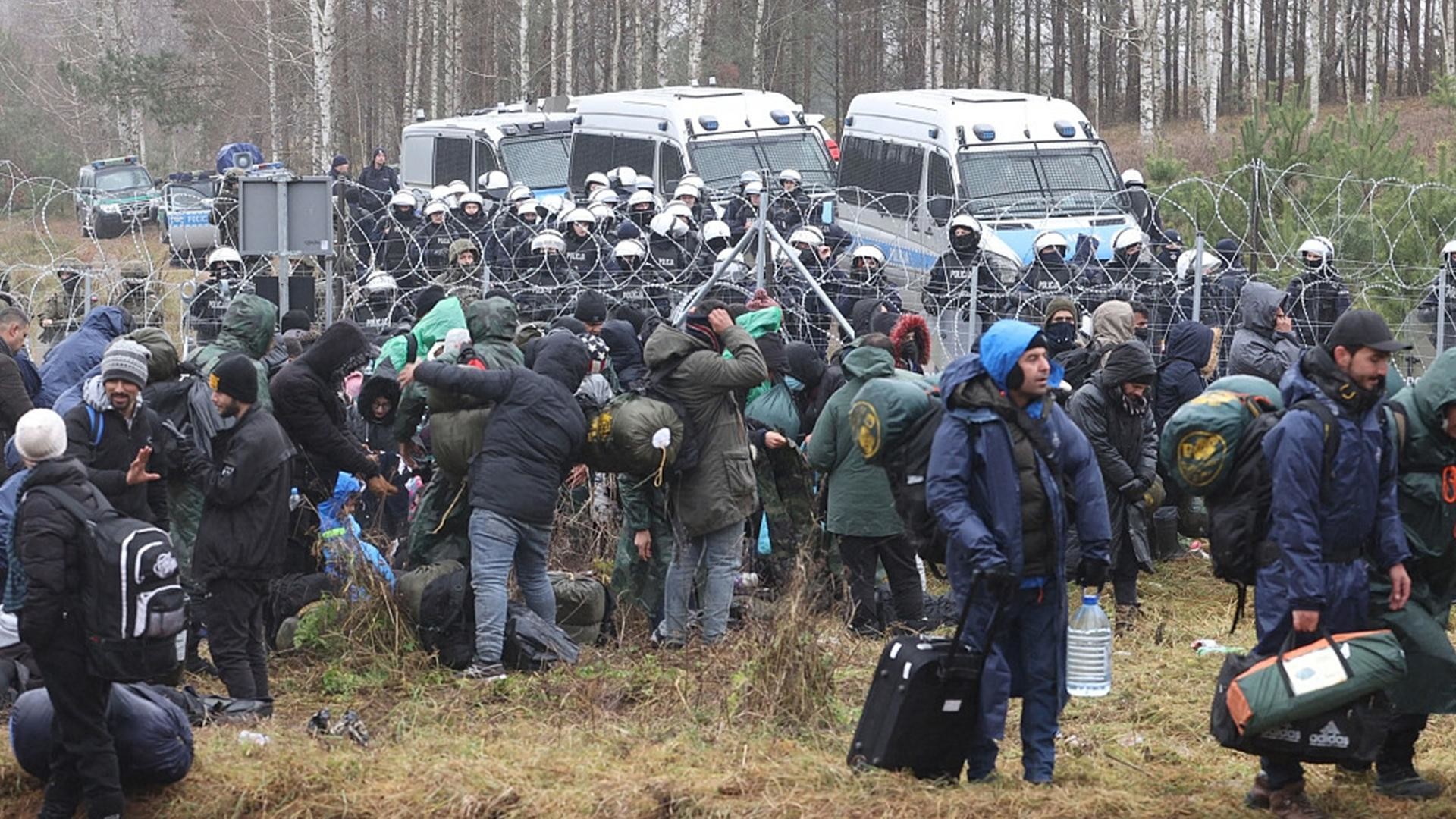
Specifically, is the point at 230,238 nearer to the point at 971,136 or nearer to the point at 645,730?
the point at 971,136

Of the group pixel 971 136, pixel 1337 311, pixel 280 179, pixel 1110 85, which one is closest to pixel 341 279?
pixel 280 179

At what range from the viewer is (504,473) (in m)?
Answer: 7.91

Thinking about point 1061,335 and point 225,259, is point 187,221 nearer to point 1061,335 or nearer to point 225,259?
point 225,259

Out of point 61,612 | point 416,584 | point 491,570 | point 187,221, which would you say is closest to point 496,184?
point 187,221

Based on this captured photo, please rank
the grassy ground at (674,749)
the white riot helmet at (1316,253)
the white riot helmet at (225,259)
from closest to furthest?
1. the grassy ground at (674,749)
2. the white riot helmet at (1316,253)
3. the white riot helmet at (225,259)

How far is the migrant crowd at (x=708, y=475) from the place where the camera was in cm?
572

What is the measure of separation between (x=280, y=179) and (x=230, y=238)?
16.3 ft

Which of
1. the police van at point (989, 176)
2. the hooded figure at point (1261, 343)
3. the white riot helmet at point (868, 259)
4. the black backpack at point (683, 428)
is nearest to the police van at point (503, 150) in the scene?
the police van at point (989, 176)

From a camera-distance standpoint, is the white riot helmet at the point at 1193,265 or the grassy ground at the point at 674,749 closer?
the grassy ground at the point at 674,749

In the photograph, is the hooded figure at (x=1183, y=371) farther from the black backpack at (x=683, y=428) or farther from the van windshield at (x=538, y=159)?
the van windshield at (x=538, y=159)

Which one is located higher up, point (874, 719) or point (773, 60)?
point (773, 60)

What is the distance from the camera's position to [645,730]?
22.8 feet

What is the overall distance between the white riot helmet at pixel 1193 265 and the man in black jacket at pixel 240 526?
7.48 metres

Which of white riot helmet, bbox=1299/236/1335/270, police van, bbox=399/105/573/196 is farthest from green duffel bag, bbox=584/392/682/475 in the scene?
police van, bbox=399/105/573/196
